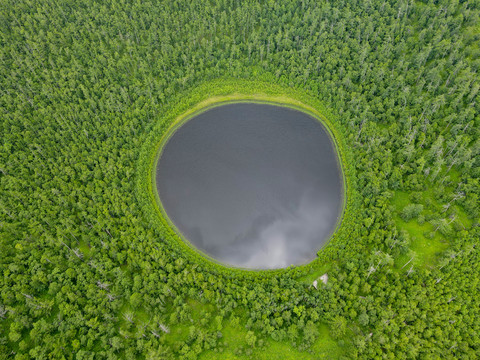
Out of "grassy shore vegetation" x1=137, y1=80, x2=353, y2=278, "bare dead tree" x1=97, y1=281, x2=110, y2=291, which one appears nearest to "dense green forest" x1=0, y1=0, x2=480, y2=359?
"bare dead tree" x1=97, y1=281, x2=110, y2=291

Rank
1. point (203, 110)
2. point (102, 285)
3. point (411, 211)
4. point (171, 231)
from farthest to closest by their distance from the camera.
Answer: point (203, 110) → point (171, 231) → point (411, 211) → point (102, 285)

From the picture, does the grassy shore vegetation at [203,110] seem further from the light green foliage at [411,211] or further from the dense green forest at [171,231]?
the light green foliage at [411,211]

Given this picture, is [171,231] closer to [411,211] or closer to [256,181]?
[256,181]

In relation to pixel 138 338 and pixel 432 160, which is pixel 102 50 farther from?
pixel 432 160

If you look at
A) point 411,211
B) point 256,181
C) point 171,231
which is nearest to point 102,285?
point 171,231

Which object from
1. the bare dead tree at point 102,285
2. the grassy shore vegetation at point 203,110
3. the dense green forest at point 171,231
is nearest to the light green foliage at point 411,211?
the dense green forest at point 171,231

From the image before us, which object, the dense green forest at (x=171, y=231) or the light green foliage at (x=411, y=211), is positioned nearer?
the dense green forest at (x=171, y=231)
